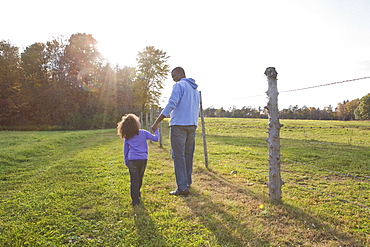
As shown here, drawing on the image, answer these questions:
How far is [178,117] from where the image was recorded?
4.31 metres

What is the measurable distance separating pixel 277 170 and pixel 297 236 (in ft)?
3.90

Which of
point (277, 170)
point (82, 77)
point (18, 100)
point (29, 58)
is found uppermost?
point (29, 58)

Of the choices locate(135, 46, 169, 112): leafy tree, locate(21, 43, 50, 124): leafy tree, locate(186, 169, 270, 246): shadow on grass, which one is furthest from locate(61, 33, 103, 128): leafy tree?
locate(186, 169, 270, 246): shadow on grass

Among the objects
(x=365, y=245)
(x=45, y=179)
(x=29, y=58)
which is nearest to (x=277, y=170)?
(x=365, y=245)

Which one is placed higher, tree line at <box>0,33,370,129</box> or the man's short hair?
tree line at <box>0,33,370,129</box>

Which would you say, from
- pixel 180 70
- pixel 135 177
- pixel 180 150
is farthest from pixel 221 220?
pixel 180 70

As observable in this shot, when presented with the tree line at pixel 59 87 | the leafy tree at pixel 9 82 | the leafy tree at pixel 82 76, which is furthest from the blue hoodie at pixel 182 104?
the leafy tree at pixel 9 82

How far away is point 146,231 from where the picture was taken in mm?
3064

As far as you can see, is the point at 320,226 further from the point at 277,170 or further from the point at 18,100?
the point at 18,100

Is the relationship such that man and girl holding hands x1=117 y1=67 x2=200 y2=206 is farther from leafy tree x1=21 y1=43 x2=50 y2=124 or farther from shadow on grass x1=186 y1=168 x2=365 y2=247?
leafy tree x1=21 y1=43 x2=50 y2=124

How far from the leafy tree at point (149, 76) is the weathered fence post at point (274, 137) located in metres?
21.1

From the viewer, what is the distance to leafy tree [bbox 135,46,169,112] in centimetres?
2436

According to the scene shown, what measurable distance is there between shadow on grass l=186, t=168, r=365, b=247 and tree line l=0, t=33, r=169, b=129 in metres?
25.7

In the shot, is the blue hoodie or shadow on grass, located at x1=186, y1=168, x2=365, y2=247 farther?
the blue hoodie
